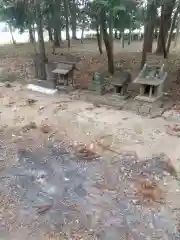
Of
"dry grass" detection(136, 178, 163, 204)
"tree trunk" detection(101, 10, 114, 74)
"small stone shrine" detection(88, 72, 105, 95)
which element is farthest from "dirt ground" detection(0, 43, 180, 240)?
"tree trunk" detection(101, 10, 114, 74)

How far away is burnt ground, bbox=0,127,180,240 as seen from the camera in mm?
4777

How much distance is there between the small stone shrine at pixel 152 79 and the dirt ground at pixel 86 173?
0.92 metres

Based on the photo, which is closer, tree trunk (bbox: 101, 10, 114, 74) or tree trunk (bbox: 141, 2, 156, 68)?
tree trunk (bbox: 141, 2, 156, 68)

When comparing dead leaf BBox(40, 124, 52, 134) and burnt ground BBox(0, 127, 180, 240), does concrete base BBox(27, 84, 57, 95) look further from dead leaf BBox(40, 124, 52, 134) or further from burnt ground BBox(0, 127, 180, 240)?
burnt ground BBox(0, 127, 180, 240)

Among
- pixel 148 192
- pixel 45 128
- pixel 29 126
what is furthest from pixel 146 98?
pixel 148 192

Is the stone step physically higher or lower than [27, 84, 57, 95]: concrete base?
higher

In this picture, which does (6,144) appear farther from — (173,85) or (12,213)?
(173,85)

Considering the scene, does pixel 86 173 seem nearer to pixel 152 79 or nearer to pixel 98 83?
pixel 152 79

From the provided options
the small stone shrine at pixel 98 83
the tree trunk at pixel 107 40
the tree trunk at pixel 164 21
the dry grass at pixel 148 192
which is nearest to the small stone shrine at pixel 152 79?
the small stone shrine at pixel 98 83

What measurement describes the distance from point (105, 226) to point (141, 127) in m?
3.89

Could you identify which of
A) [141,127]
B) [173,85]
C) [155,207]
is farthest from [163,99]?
[155,207]

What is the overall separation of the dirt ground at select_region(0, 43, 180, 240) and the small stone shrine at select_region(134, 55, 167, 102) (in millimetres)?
924

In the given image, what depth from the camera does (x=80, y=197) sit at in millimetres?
5531

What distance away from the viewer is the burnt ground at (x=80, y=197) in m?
4.78
